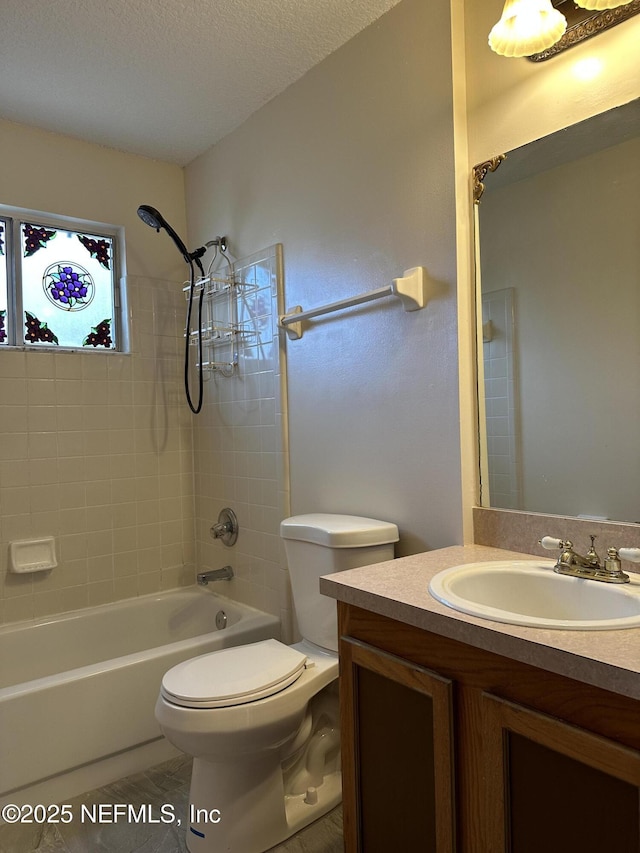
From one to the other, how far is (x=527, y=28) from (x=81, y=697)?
2.30m

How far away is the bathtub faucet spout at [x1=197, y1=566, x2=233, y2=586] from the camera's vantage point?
2.49m

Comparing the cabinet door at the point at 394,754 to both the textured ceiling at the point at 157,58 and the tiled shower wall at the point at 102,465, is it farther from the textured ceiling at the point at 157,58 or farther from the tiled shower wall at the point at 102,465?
the textured ceiling at the point at 157,58

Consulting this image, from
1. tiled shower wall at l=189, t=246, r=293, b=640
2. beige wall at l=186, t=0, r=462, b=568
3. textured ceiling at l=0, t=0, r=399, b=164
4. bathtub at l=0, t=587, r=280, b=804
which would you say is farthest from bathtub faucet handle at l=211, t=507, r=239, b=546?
textured ceiling at l=0, t=0, r=399, b=164

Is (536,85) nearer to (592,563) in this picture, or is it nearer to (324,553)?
(592,563)

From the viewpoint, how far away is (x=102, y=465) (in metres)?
2.69

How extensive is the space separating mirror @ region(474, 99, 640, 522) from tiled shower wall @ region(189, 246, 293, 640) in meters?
0.97


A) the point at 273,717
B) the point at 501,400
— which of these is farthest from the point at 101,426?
the point at 501,400

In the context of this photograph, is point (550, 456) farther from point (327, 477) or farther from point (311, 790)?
point (311, 790)

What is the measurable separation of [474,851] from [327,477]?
49.2 inches

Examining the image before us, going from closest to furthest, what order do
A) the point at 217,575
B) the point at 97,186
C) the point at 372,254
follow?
the point at 372,254 < the point at 217,575 < the point at 97,186

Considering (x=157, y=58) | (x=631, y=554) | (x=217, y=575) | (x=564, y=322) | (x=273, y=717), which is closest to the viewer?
(x=631, y=554)

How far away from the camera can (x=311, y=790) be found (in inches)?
72.0

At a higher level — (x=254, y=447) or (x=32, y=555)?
(x=254, y=447)

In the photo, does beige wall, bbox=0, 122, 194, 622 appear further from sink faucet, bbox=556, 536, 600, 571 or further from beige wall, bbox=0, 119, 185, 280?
sink faucet, bbox=556, 536, 600, 571
